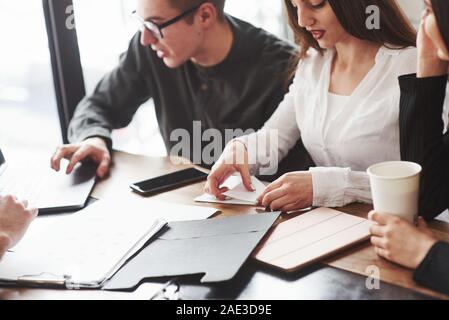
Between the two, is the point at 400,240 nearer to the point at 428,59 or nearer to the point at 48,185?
the point at 428,59

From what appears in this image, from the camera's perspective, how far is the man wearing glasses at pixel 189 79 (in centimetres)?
178

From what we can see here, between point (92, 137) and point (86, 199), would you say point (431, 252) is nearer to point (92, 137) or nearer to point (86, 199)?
point (86, 199)

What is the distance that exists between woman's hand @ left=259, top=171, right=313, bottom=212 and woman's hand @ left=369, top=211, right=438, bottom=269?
229 mm

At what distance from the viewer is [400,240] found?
0.94 m

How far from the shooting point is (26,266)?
1048 millimetres

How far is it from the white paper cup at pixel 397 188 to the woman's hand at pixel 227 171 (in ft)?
1.32

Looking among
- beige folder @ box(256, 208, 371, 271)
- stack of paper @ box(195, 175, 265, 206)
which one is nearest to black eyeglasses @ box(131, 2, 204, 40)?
stack of paper @ box(195, 175, 265, 206)

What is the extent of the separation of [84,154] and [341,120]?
0.76 meters

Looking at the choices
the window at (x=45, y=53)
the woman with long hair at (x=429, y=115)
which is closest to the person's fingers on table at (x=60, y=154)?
the window at (x=45, y=53)

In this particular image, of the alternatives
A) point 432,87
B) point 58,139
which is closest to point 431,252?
point 432,87

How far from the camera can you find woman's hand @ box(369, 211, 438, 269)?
3.00 ft

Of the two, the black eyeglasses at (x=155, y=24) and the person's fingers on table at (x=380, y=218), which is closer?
the person's fingers on table at (x=380, y=218)

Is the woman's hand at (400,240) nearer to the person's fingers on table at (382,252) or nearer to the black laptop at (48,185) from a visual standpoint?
the person's fingers on table at (382,252)

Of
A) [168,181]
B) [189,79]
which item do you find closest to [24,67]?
[189,79]
